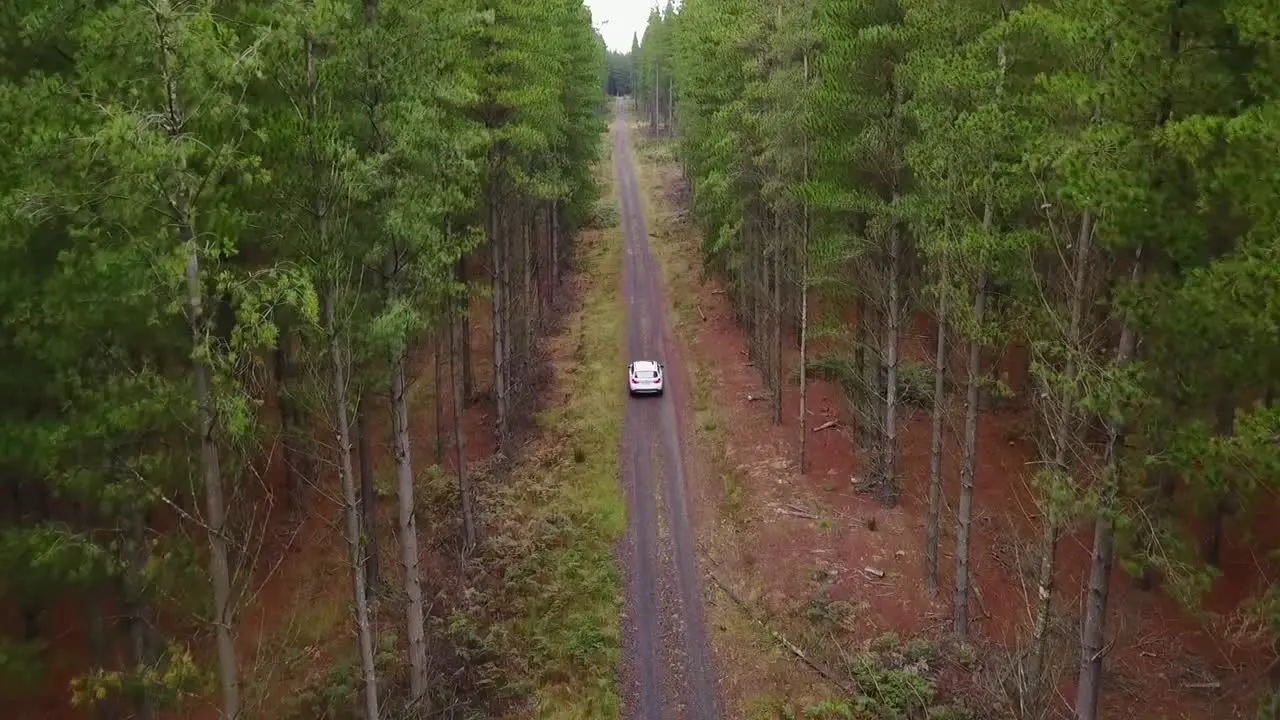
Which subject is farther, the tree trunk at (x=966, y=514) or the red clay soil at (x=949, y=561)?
the tree trunk at (x=966, y=514)

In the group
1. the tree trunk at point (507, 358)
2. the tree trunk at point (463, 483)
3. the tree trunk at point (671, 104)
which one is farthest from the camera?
the tree trunk at point (671, 104)

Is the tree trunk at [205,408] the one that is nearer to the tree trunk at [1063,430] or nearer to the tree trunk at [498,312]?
the tree trunk at [1063,430]

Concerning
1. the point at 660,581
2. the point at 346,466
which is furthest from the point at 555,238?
the point at 346,466

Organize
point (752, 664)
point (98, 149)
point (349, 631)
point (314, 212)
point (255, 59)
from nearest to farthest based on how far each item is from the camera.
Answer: point (98, 149) < point (255, 59) < point (314, 212) < point (752, 664) < point (349, 631)

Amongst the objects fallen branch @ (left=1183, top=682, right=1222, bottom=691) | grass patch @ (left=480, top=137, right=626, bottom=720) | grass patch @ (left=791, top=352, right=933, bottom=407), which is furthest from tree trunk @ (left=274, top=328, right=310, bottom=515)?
fallen branch @ (left=1183, top=682, right=1222, bottom=691)

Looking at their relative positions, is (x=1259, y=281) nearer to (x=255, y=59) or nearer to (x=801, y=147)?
(x=255, y=59)

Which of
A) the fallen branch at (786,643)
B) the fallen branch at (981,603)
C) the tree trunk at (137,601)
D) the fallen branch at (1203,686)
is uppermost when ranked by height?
the tree trunk at (137,601)

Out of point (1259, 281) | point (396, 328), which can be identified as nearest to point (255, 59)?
point (396, 328)

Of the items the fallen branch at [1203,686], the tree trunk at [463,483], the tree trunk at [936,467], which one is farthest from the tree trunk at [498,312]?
the fallen branch at [1203,686]
